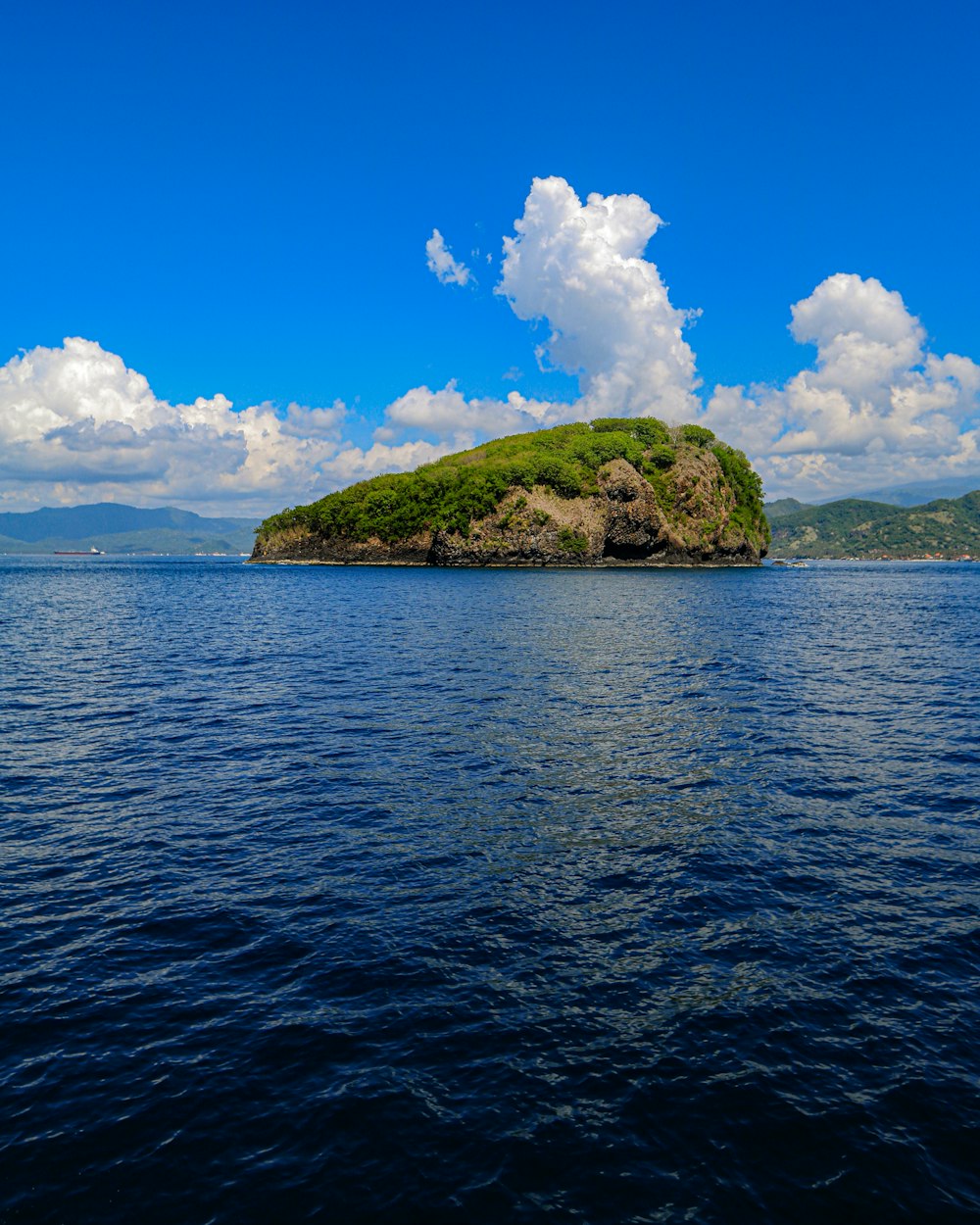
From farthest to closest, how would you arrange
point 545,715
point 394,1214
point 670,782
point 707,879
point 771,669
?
point 771,669
point 545,715
point 670,782
point 707,879
point 394,1214

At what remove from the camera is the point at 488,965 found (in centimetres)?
1265

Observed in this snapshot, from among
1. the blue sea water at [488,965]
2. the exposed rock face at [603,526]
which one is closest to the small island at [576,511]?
the exposed rock face at [603,526]

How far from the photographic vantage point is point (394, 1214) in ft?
26.2

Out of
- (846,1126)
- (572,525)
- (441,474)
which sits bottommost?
(846,1126)

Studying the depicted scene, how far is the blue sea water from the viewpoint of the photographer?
338 inches

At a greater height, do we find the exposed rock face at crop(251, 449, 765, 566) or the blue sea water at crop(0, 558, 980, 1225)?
the exposed rock face at crop(251, 449, 765, 566)

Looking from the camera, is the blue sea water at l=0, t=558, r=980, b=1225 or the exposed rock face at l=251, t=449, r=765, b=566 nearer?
the blue sea water at l=0, t=558, r=980, b=1225

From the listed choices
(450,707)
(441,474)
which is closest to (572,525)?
(441,474)

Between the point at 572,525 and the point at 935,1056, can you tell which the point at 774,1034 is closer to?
the point at 935,1056

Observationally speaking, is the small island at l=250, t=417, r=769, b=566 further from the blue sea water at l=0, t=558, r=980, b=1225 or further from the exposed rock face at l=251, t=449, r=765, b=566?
the blue sea water at l=0, t=558, r=980, b=1225

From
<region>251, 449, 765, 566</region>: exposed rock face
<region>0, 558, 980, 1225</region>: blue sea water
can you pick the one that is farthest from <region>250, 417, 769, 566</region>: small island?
<region>0, 558, 980, 1225</region>: blue sea water

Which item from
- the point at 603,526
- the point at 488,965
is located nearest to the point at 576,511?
the point at 603,526

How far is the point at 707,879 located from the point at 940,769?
12.6 metres

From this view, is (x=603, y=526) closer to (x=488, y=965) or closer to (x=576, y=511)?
(x=576, y=511)
